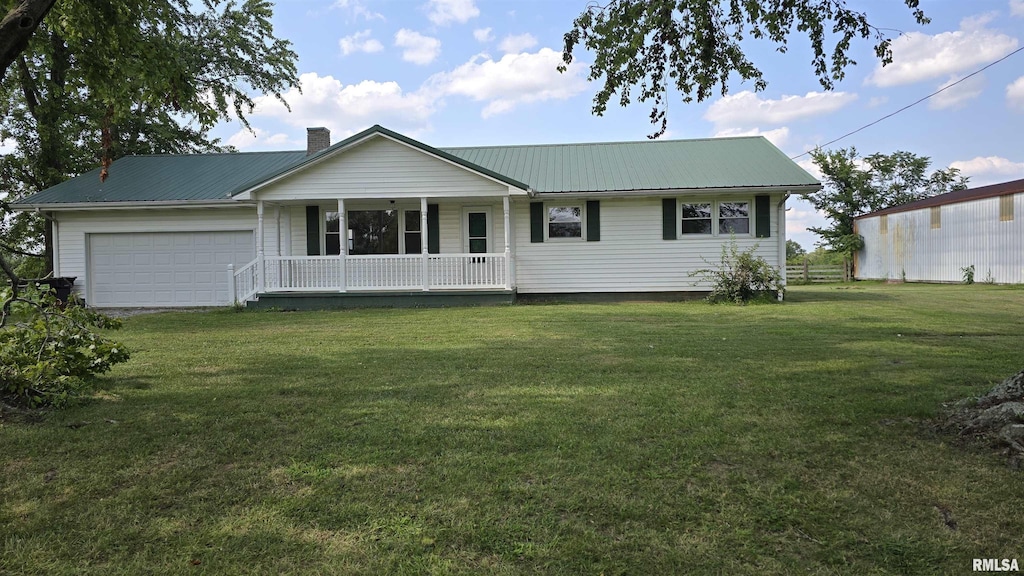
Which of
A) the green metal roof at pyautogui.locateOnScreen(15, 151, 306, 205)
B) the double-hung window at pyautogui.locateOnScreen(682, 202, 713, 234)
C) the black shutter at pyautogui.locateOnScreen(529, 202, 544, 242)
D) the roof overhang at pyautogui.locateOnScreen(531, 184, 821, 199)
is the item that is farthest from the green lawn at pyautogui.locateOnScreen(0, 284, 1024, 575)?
the green metal roof at pyautogui.locateOnScreen(15, 151, 306, 205)

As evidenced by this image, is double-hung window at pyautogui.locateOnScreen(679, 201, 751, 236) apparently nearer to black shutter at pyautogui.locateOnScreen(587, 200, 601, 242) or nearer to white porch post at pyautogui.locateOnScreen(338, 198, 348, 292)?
black shutter at pyautogui.locateOnScreen(587, 200, 601, 242)

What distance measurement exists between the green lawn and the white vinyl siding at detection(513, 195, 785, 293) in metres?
8.94

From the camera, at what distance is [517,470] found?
3.21m

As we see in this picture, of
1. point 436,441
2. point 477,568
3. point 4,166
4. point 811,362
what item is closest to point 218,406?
point 436,441

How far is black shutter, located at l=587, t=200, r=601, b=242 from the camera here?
607 inches

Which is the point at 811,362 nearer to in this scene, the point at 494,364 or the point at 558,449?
the point at 494,364

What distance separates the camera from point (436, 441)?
370 cm

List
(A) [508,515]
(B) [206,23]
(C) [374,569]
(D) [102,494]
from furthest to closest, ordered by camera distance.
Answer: (B) [206,23]
(D) [102,494]
(A) [508,515]
(C) [374,569]

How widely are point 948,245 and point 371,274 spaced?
23111mm

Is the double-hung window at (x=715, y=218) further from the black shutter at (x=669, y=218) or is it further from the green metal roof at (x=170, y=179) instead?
the green metal roof at (x=170, y=179)

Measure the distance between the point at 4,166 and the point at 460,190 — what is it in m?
16.9

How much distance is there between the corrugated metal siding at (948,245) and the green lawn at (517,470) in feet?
63.6

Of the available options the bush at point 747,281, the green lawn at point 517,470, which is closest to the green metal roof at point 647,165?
the bush at point 747,281

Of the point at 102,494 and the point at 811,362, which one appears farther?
the point at 811,362
